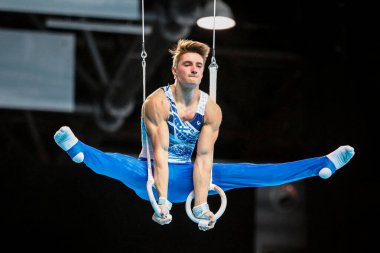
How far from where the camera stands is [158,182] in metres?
5.07

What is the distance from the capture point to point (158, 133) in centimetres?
512

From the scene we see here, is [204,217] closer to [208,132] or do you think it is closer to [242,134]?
[208,132]

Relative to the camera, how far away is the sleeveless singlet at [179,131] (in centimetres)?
520

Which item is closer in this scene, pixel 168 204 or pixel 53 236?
pixel 168 204

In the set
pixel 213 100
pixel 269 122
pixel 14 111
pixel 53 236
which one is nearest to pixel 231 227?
pixel 269 122

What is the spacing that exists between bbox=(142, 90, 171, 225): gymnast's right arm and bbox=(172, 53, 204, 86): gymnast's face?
0.20 meters

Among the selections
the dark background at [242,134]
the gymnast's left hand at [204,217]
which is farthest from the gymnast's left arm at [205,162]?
the dark background at [242,134]

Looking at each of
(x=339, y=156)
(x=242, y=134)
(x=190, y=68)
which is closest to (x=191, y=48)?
(x=190, y=68)

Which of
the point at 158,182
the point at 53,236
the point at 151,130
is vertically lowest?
the point at 53,236

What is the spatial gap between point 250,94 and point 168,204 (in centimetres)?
390

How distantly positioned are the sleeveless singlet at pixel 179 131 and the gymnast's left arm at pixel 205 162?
0.14 feet

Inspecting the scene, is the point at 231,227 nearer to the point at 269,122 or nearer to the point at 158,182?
the point at 269,122

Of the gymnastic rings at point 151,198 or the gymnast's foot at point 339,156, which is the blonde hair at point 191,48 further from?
the gymnast's foot at point 339,156

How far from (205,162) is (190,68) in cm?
62
